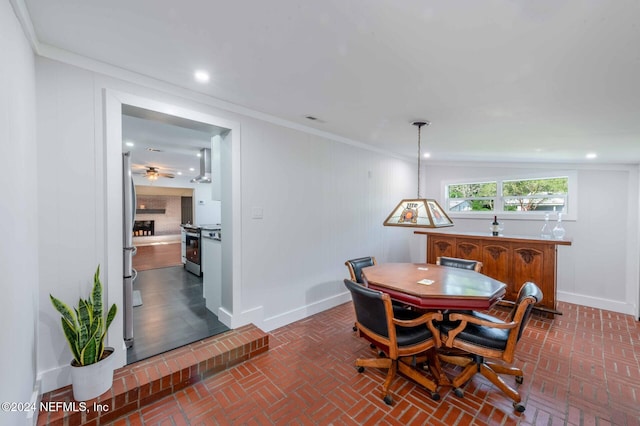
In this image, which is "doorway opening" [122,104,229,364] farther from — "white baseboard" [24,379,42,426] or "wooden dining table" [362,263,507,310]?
"wooden dining table" [362,263,507,310]

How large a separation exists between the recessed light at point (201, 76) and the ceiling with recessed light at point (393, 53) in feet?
0.17

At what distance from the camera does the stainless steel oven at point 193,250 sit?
5.12m

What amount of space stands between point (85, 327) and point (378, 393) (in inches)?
86.5

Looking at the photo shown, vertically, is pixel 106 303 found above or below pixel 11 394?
above

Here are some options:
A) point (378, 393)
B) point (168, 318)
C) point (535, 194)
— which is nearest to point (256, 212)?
point (168, 318)

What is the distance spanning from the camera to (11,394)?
4.05ft

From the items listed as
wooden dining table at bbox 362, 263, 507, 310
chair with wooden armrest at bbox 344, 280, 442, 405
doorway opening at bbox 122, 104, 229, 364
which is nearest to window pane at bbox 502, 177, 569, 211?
wooden dining table at bbox 362, 263, 507, 310

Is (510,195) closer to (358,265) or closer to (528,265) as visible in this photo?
(528,265)

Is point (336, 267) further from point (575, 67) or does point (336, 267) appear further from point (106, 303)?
point (575, 67)

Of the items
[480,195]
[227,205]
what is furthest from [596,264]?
[227,205]

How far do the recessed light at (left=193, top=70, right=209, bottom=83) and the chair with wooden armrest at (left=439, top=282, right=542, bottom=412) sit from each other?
2728 mm

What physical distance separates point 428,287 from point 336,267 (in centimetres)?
176

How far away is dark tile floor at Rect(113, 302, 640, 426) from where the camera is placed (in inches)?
72.8

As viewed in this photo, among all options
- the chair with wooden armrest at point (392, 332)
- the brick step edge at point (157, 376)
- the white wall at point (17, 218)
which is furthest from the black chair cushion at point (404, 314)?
the white wall at point (17, 218)
